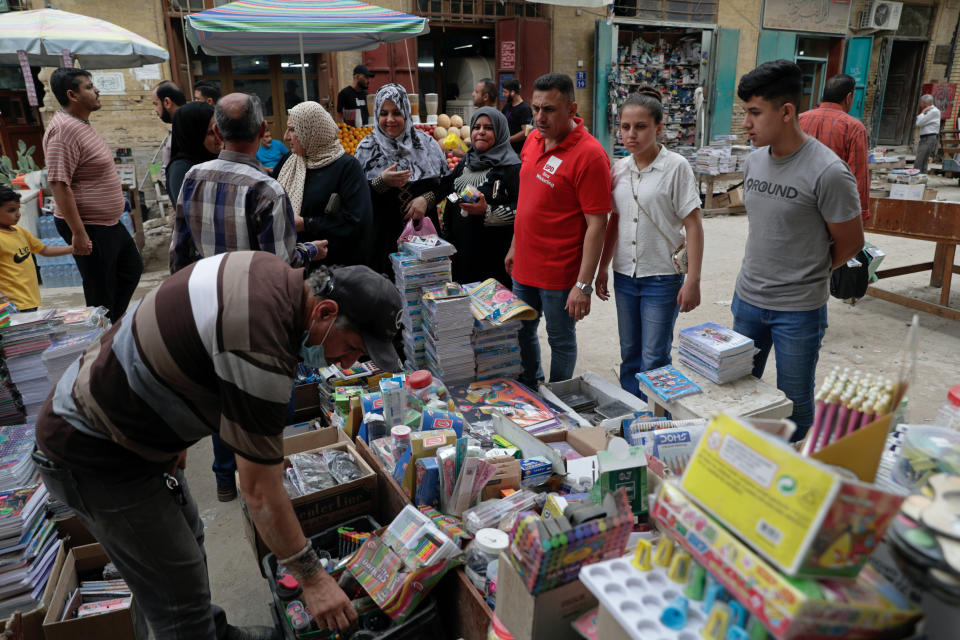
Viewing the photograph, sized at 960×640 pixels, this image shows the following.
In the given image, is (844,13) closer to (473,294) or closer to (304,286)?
(473,294)

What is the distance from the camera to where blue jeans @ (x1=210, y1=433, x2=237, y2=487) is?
3104mm

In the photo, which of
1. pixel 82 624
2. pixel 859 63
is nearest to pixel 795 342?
pixel 82 624

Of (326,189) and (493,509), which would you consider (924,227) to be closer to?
(326,189)

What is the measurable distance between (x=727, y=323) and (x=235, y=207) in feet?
14.1

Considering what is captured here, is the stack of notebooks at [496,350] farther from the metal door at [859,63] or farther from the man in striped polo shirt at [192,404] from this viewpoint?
the metal door at [859,63]

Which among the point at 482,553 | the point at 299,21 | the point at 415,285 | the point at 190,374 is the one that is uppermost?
the point at 299,21

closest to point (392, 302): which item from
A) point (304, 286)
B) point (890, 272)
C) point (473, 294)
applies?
point (304, 286)

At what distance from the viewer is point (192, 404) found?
154 cm

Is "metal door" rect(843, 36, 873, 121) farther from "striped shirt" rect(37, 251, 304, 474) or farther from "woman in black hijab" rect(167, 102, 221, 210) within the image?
"striped shirt" rect(37, 251, 304, 474)

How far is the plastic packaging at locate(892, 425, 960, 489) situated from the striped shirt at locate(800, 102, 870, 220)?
3.03m

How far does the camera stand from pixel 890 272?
20.1 ft

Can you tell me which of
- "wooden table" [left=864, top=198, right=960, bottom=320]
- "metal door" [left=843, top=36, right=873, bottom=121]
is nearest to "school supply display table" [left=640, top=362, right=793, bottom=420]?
"wooden table" [left=864, top=198, right=960, bottom=320]

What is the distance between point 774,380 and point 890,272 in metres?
2.81

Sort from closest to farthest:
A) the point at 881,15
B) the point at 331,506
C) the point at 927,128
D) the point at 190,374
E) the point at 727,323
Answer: the point at 190,374 → the point at 331,506 → the point at 727,323 → the point at 927,128 → the point at 881,15
